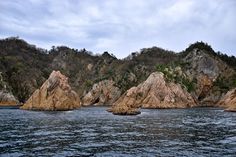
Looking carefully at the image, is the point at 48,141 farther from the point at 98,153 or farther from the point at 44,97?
the point at 44,97

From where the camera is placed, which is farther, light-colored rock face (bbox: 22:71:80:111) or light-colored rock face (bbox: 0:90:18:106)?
light-colored rock face (bbox: 0:90:18:106)

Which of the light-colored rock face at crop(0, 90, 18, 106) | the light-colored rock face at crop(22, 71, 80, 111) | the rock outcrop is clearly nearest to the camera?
the light-colored rock face at crop(22, 71, 80, 111)

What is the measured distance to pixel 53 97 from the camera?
5037 inches

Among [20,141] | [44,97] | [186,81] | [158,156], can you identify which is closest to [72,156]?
[158,156]

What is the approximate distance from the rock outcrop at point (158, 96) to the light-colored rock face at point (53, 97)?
3054 cm

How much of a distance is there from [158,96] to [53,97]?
176 feet

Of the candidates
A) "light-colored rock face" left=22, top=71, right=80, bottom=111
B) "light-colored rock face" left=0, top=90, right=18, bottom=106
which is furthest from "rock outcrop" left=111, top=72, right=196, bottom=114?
"light-colored rock face" left=0, top=90, right=18, bottom=106

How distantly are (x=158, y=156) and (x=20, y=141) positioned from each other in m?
19.1

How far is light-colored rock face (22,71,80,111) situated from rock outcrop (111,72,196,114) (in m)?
30.5

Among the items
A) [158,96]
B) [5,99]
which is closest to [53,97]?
[158,96]

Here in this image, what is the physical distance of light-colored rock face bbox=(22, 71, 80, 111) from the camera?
418 feet

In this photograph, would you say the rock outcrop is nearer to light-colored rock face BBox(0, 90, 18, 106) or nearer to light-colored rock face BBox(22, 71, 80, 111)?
light-colored rock face BBox(22, 71, 80, 111)

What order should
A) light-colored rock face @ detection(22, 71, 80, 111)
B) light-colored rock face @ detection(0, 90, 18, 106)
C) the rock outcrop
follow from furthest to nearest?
light-colored rock face @ detection(0, 90, 18, 106), the rock outcrop, light-colored rock face @ detection(22, 71, 80, 111)

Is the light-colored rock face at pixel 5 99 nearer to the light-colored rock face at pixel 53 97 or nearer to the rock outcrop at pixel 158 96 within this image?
the rock outcrop at pixel 158 96
